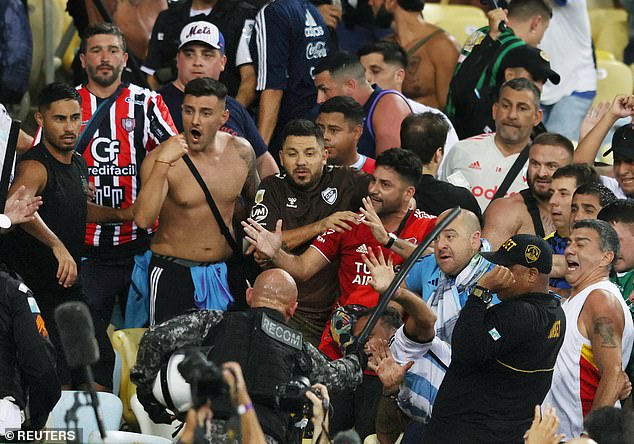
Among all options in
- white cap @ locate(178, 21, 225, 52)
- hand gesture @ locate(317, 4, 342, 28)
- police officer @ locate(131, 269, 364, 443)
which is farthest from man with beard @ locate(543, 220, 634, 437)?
hand gesture @ locate(317, 4, 342, 28)

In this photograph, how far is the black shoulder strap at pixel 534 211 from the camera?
28.4 feet

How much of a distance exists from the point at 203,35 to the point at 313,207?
1737mm

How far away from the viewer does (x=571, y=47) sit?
1142cm

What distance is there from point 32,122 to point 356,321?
14.6 feet

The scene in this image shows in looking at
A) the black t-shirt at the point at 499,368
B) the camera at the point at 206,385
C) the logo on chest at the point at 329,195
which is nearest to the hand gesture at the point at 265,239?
the logo on chest at the point at 329,195

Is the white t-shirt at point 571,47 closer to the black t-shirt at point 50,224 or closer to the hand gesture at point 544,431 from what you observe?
the black t-shirt at point 50,224

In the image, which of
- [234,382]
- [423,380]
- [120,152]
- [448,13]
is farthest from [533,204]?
[448,13]

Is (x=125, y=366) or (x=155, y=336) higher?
(x=155, y=336)

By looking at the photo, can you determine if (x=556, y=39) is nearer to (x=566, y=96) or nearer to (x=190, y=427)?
(x=566, y=96)

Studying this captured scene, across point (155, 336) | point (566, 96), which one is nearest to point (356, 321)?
point (155, 336)

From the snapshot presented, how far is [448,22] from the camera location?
13.3 meters

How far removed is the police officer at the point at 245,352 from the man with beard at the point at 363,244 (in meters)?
1.48

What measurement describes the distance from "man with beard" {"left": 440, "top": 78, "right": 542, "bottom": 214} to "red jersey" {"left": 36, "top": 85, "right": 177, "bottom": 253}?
6.63 ft

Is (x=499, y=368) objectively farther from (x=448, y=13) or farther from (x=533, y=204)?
(x=448, y=13)
